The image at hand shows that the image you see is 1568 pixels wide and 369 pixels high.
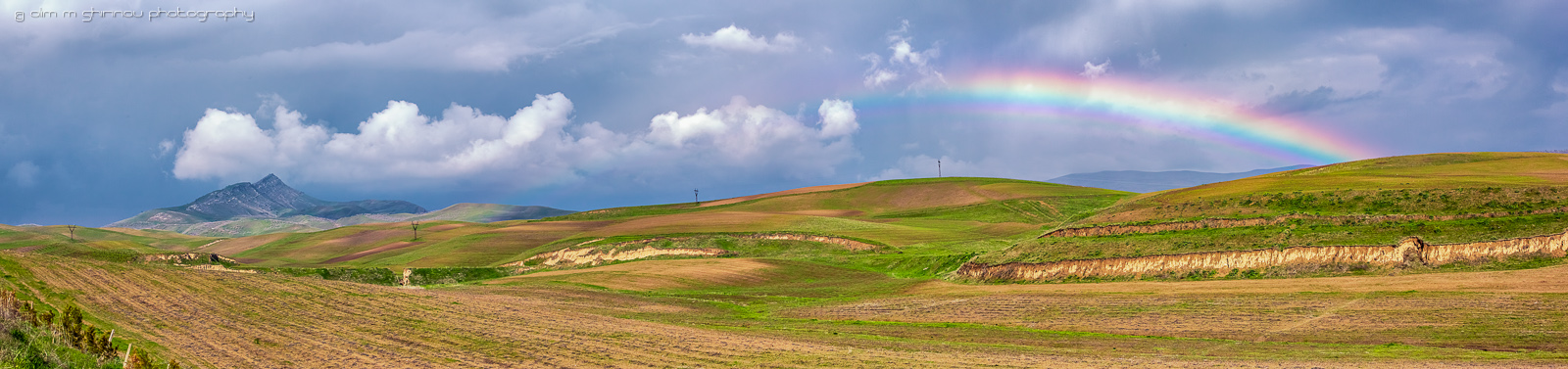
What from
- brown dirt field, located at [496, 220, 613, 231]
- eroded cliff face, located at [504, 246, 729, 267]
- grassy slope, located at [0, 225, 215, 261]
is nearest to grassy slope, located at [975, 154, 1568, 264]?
eroded cliff face, located at [504, 246, 729, 267]

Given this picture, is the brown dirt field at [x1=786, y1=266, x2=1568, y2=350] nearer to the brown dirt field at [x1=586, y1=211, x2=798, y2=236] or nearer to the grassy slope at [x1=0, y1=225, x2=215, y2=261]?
the brown dirt field at [x1=586, y1=211, x2=798, y2=236]

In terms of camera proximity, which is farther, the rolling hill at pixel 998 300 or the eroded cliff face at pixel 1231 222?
the eroded cliff face at pixel 1231 222

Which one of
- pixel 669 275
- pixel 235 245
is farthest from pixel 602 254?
pixel 235 245

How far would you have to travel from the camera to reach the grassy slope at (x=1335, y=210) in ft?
154

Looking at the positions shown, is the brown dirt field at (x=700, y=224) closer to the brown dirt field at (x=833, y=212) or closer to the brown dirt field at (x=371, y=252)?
the brown dirt field at (x=833, y=212)

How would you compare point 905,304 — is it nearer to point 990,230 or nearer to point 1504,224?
point 1504,224

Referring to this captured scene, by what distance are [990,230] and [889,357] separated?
Answer: 76200mm

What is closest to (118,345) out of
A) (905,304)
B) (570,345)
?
(570,345)

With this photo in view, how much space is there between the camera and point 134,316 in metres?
31.4

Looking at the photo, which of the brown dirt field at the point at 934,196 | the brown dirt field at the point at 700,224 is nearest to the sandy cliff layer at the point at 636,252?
the brown dirt field at the point at 700,224

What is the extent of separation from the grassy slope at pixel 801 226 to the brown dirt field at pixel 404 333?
37.1 meters

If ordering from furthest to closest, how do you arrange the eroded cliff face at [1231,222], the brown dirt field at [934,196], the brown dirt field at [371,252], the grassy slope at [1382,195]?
the brown dirt field at [934,196], the brown dirt field at [371,252], the grassy slope at [1382,195], the eroded cliff face at [1231,222]

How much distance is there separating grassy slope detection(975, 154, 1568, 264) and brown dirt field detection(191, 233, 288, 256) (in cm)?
13004

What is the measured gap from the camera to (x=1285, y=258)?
1832 inches
